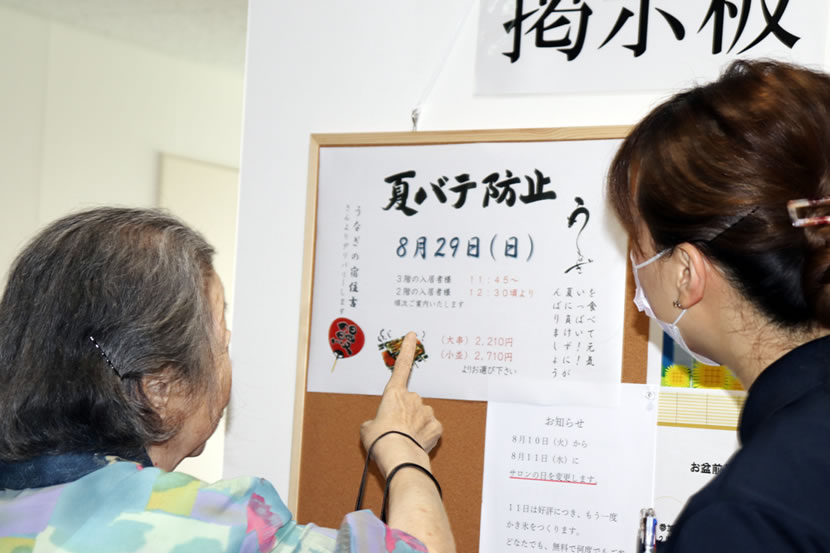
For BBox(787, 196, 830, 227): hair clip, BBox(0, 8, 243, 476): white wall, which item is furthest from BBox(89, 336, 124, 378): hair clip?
BBox(0, 8, 243, 476): white wall

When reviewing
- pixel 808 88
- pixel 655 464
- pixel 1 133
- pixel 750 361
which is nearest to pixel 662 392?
pixel 655 464

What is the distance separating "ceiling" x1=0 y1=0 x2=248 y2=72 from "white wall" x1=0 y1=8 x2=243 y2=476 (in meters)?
0.10

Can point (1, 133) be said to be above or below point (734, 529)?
above

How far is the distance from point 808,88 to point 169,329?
72 cm

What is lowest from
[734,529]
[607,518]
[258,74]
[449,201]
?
[607,518]

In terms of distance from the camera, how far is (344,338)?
5.32ft

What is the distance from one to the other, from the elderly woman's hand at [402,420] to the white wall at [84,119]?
2483 millimetres

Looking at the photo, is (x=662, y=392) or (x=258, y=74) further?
(x=258, y=74)

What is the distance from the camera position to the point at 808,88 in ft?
3.14

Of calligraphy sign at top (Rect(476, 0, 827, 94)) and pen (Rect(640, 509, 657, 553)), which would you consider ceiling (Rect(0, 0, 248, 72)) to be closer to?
calligraphy sign at top (Rect(476, 0, 827, 94))

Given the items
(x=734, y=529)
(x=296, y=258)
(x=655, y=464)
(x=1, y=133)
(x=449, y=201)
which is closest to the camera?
(x=734, y=529)

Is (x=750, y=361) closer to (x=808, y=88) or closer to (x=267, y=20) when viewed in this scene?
(x=808, y=88)

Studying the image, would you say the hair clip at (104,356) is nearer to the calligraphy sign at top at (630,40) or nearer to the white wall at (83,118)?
the calligraphy sign at top at (630,40)

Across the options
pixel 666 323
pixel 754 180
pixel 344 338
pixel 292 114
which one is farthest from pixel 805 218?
pixel 292 114
